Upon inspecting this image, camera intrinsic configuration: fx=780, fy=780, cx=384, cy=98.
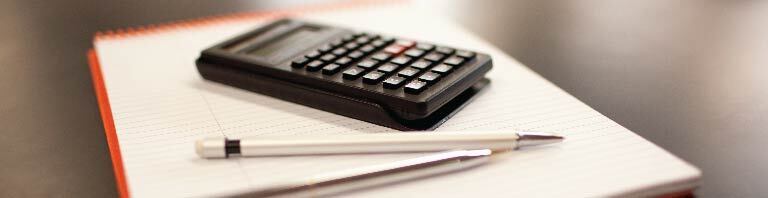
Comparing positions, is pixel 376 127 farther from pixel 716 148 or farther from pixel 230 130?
pixel 716 148

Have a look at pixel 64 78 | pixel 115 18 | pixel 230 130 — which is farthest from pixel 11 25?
pixel 230 130

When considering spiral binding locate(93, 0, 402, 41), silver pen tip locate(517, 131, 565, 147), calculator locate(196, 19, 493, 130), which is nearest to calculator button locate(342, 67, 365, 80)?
calculator locate(196, 19, 493, 130)

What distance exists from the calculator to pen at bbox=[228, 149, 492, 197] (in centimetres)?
5

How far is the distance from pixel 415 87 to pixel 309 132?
0.07 metres

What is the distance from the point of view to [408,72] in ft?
1.60

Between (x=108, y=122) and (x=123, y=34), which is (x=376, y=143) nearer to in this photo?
(x=108, y=122)

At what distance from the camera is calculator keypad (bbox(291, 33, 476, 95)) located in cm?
48

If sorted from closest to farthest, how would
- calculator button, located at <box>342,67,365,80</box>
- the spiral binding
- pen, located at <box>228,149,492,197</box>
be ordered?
pen, located at <box>228,149,492,197</box>, calculator button, located at <box>342,67,365,80</box>, the spiral binding

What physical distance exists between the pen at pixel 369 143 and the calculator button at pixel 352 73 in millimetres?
69

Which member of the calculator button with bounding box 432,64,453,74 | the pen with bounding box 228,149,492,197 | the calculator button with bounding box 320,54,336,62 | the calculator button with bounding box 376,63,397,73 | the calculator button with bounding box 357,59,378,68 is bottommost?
the pen with bounding box 228,149,492,197

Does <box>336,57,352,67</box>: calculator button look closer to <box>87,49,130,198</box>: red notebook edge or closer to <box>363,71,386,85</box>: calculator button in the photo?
<box>363,71,386,85</box>: calculator button

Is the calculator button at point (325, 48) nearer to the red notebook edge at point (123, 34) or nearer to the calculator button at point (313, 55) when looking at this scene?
the calculator button at point (313, 55)

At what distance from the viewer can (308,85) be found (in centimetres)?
51

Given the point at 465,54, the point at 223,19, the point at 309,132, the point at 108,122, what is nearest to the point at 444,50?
the point at 465,54
